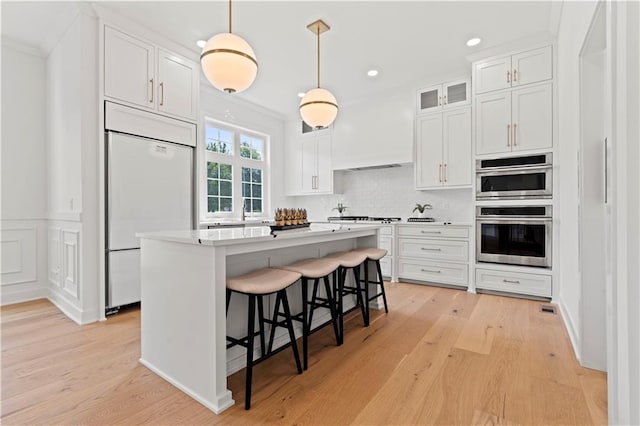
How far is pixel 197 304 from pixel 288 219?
0.86 meters

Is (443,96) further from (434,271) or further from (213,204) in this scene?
(213,204)

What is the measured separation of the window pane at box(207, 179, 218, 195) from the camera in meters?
4.84

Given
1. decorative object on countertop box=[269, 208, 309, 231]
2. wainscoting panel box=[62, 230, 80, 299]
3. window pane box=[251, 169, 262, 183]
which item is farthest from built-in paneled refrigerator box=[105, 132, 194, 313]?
window pane box=[251, 169, 262, 183]

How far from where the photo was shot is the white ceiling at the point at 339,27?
9.41 feet

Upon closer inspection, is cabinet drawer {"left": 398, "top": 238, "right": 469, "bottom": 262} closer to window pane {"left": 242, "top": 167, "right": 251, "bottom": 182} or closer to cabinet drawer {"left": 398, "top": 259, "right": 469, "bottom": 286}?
cabinet drawer {"left": 398, "top": 259, "right": 469, "bottom": 286}

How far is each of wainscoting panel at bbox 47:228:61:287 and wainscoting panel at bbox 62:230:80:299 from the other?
195 millimetres

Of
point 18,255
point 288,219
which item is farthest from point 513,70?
point 18,255

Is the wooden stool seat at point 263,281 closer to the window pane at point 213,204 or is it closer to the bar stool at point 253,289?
the bar stool at point 253,289

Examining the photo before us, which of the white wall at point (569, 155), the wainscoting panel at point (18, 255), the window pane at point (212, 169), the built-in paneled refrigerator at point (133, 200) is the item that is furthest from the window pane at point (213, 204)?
the white wall at point (569, 155)

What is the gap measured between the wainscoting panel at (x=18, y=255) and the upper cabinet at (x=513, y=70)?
5.53 metres

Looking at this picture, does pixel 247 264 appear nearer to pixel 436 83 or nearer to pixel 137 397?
pixel 137 397

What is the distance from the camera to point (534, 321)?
9.34 ft

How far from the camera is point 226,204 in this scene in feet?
16.8

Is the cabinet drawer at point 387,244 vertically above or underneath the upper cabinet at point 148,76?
underneath
